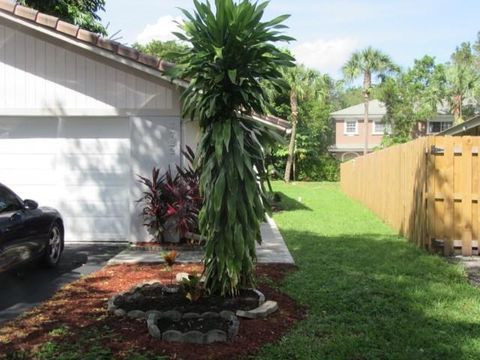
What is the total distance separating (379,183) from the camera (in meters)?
16.4

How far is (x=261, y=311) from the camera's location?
5809 mm

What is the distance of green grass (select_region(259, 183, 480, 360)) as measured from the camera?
16.5 feet

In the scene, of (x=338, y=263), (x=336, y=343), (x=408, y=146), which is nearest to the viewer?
(x=336, y=343)

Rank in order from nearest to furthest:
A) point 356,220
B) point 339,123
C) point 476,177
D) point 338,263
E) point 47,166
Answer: point 338,263
point 476,177
point 47,166
point 356,220
point 339,123

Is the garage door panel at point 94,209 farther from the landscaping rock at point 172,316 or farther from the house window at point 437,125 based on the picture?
the house window at point 437,125

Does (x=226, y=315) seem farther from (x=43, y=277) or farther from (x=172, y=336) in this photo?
(x=43, y=277)

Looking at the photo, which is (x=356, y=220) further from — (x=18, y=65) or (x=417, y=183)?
(x=18, y=65)

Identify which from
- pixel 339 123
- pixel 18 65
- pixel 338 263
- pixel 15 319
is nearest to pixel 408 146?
pixel 338 263

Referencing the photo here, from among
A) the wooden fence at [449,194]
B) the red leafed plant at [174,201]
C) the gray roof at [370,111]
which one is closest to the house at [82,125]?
the red leafed plant at [174,201]

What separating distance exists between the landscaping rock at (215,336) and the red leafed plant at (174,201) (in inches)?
190

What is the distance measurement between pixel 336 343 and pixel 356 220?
1065 cm

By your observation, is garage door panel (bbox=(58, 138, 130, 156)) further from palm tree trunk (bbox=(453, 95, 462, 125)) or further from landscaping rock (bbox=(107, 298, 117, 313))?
palm tree trunk (bbox=(453, 95, 462, 125))

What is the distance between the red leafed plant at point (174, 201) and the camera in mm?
9898

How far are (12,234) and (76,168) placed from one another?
148 inches
